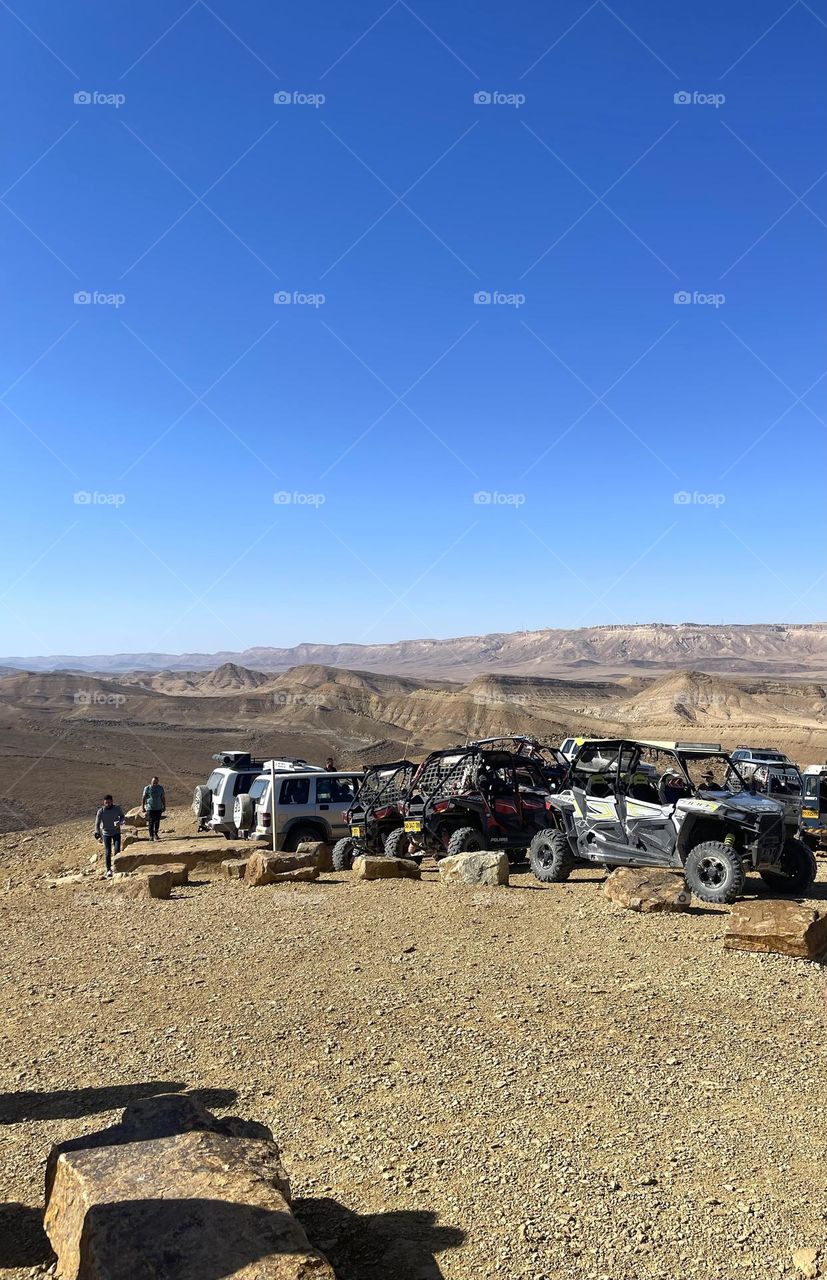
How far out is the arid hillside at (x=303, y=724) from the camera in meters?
35.8

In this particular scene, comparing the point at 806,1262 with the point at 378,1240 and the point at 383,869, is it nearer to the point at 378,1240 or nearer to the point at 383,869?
the point at 378,1240

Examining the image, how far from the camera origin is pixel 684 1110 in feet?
17.4

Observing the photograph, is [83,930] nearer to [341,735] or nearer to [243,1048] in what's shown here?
[243,1048]

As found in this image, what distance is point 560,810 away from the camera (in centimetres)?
1275

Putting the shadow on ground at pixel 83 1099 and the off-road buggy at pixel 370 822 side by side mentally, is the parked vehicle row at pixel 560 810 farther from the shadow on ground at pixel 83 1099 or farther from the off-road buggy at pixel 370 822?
the shadow on ground at pixel 83 1099

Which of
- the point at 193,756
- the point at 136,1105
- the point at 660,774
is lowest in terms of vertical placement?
the point at 193,756

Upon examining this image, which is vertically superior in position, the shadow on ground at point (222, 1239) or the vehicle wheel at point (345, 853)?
the shadow on ground at point (222, 1239)

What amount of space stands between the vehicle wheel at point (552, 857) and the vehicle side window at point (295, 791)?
552 cm

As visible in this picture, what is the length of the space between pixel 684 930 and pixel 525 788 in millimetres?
5799

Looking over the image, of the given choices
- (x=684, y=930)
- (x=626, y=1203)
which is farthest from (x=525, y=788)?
(x=626, y=1203)

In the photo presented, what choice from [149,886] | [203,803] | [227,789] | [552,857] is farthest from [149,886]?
[203,803]

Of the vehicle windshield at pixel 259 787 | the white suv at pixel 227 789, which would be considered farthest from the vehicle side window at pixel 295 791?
the white suv at pixel 227 789

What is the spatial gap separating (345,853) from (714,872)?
6.85 metres

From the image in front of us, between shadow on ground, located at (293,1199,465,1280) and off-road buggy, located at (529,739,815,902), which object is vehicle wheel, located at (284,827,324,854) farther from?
shadow on ground, located at (293,1199,465,1280)
